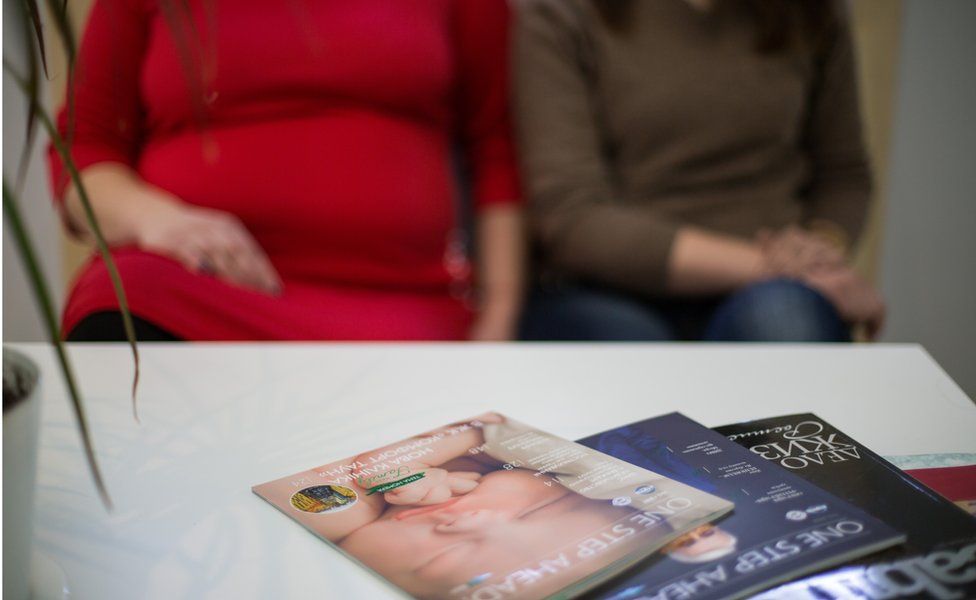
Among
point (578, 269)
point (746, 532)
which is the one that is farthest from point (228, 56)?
point (746, 532)

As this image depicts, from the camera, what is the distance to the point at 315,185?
1096 mm

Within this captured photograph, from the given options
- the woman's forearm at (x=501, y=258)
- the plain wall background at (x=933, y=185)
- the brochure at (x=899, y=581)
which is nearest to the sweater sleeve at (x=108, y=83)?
the woman's forearm at (x=501, y=258)

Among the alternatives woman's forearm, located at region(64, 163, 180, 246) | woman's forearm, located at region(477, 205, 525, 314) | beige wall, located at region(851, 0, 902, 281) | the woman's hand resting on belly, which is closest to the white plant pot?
the woman's hand resting on belly

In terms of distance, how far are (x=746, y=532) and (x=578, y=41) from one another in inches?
38.4

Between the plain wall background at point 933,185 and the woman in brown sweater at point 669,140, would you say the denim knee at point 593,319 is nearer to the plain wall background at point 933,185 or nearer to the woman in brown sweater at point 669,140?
the woman in brown sweater at point 669,140

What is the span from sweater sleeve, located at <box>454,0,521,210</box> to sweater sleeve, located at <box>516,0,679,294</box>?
54mm

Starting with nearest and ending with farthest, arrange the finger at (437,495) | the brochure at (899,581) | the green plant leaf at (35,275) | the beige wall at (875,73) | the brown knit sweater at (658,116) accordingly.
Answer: the green plant leaf at (35,275), the brochure at (899,581), the finger at (437,495), the brown knit sweater at (658,116), the beige wall at (875,73)

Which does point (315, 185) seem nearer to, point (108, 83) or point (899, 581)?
point (108, 83)

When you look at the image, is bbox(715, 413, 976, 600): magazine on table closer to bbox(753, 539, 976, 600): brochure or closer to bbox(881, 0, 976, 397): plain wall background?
bbox(753, 539, 976, 600): brochure

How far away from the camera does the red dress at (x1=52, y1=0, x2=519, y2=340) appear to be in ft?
3.54

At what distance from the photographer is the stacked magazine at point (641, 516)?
368 millimetres

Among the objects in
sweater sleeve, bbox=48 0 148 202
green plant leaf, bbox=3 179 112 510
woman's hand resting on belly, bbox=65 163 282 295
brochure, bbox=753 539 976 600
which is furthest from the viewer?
sweater sleeve, bbox=48 0 148 202

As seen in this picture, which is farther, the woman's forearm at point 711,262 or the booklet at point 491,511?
the woman's forearm at point 711,262

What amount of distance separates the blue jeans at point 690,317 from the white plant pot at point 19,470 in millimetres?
832
